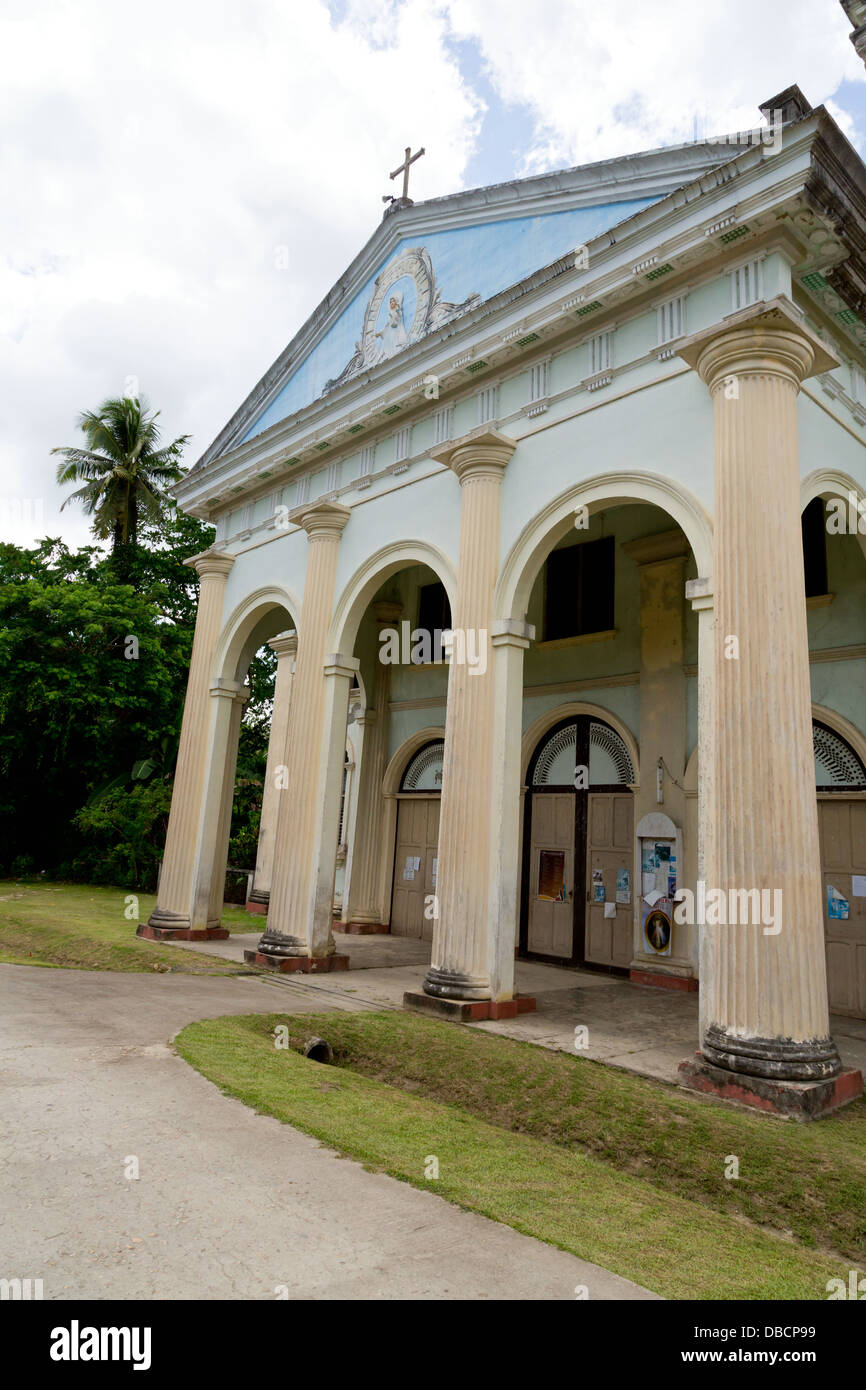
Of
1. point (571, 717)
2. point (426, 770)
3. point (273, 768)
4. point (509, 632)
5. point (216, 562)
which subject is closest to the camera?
point (509, 632)

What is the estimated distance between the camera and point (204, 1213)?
3.48 m

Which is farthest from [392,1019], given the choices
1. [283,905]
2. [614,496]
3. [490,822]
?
[614,496]

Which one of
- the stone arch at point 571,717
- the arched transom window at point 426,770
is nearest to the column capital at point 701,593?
the stone arch at point 571,717

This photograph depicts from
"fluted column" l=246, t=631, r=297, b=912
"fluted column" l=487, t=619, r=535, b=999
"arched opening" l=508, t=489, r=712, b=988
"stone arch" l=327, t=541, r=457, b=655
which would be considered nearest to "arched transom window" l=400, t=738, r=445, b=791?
"arched opening" l=508, t=489, r=712, b=988

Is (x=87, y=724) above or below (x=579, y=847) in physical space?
above

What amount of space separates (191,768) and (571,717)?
5779mm

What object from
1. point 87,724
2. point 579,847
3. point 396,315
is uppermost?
point 396,315

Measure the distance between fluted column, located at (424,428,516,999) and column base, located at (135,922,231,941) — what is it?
5174mm

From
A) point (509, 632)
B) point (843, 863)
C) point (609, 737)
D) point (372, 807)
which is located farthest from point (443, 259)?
point (843, 863)

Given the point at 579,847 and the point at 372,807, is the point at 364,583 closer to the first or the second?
the point at 579,847

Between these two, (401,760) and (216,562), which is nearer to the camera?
(216,562)

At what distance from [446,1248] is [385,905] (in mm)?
11714
